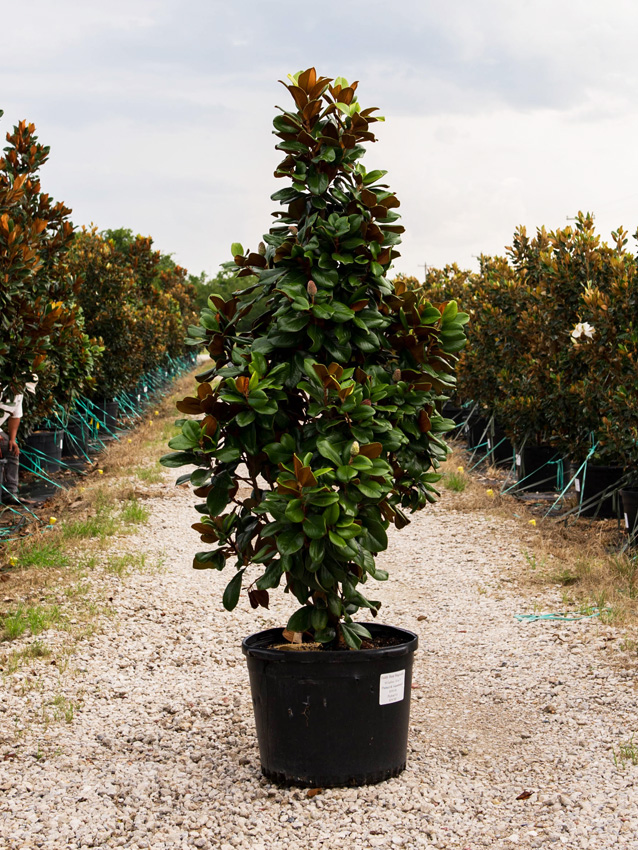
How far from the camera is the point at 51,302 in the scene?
26.5 ft

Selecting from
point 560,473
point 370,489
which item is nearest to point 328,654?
point 370,489

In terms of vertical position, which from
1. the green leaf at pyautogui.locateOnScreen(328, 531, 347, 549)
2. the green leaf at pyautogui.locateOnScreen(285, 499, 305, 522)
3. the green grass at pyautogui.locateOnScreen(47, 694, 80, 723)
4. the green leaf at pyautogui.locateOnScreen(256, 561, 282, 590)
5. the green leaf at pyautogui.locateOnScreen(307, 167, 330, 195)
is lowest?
the green grass at pyautogui.locateOnScreen(47, 694, 80, 723)

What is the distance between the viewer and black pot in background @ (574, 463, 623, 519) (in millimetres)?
7535

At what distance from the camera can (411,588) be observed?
596cm

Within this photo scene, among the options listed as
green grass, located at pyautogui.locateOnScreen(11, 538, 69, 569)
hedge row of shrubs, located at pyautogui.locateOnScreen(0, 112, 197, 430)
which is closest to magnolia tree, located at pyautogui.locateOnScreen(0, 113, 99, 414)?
hedge row of shrubs, located at pyautogui.locateOnScreen(0, 112, 197, 430)

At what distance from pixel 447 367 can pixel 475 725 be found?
1.58 m

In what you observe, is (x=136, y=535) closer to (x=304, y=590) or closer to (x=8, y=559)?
(x=8, y=559)

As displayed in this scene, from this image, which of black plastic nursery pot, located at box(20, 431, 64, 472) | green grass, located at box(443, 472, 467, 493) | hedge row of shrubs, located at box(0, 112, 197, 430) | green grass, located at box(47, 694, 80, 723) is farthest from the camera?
black plastic nursery pot, located at box(20, 431, 64, 472)

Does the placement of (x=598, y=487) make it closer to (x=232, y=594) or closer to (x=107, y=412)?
(x=232, y=594)

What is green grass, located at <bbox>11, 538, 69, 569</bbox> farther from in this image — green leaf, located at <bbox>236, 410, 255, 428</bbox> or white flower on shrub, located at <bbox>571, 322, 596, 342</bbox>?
white flower on shrub, located at <bbox>571, 322, 596, 342</bbox>

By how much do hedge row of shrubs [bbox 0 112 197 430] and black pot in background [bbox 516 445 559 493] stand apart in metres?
4.92

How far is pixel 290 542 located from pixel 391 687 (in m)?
0.71

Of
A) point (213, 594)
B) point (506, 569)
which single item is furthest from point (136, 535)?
point (506, 569)

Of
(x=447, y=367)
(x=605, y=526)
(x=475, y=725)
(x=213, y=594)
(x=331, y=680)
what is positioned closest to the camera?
(x=331, y=680)
